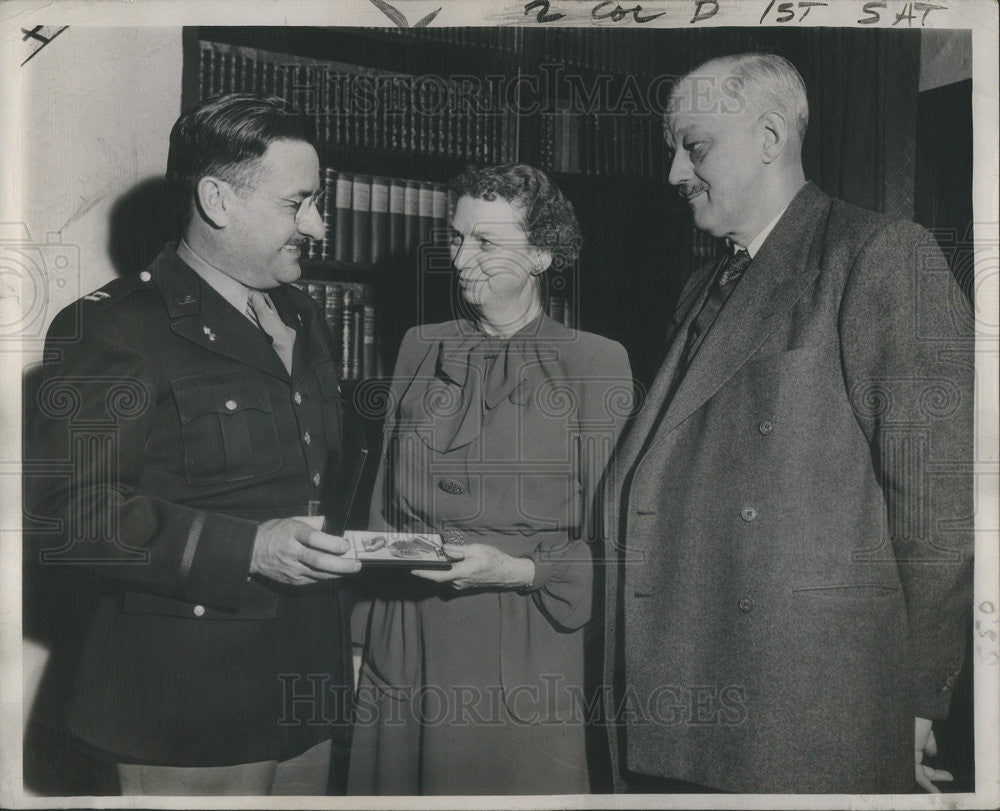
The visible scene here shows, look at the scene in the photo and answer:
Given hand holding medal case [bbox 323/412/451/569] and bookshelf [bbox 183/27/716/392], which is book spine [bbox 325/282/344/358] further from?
hand holding medal case [bbox 323/412/451/569]

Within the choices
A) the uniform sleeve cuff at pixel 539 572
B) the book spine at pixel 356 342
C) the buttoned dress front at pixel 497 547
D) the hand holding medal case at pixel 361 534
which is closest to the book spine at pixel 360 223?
the book spine at pixel 356 342

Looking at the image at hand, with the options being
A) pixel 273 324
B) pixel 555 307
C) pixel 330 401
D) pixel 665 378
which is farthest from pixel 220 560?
pixel 665 378

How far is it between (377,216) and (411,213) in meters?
0.07

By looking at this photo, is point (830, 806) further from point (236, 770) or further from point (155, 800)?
point (155, 800)

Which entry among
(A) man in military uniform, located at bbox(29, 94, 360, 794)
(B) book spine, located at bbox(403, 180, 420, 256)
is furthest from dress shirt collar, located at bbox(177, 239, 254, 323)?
(B) book spine, located at bbox(403, 180, 420, 256)

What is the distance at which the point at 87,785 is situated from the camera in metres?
1.87

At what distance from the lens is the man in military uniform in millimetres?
1778

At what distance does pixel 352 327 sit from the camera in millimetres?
1903

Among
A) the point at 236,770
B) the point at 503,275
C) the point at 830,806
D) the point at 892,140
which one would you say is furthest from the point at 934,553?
the point at 236,770

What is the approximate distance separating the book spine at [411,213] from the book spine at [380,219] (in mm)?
42

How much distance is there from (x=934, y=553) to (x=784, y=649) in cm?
38

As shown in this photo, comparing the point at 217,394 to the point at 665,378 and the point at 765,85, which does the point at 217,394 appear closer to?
the point at 665,378

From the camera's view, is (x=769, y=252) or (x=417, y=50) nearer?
(x=769, y=252)

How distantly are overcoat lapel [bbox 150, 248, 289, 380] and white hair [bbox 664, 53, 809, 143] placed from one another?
99 centimetres
